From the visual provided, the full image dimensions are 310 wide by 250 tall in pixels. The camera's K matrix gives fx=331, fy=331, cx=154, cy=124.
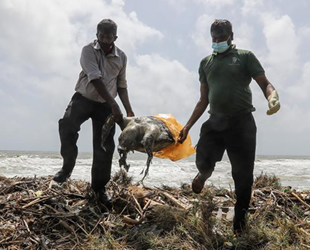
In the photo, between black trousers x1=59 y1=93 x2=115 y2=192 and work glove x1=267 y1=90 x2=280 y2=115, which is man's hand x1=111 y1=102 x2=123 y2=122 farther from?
work glove x1=267 y1=90 x2=280 y2=115

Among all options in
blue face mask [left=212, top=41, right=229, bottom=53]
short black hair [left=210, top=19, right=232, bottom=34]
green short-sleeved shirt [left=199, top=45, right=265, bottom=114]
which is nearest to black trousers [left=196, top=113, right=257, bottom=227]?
green short-sleeved shirt [left=199, top=45, right=265, bottom=114]

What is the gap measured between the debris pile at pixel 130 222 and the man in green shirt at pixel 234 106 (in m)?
0.32

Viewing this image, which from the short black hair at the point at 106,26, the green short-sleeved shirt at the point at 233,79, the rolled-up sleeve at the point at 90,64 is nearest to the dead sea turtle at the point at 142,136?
the rolled-up sleeve at the point at 90,64

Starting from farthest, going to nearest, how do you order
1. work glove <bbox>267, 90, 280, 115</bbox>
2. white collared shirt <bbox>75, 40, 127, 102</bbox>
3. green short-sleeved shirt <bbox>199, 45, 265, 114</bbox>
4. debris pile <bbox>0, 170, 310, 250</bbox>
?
white collared shirt <bbox>75, 40, 127, 102</bbox>
green short-sleeved shirt <bbox>199, 45, 265, 114</bbox>
debris pile <bbox>0, 170, 310, 250</bbox>
work glove <bbox>267, 90, 280, 115</bbox>

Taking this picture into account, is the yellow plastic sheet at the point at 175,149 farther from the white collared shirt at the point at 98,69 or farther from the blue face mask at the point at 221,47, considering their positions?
the blue face mask at the point at 221,47

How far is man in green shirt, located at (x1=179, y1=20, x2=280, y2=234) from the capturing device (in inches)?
127

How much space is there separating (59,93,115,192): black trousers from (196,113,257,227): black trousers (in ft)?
3.68

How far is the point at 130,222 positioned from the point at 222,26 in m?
2.23

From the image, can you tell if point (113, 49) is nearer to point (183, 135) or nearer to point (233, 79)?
point (183, 135)

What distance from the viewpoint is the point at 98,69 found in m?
3.56

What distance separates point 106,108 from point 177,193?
1.80 m

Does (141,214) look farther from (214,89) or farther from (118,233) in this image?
(214,89)

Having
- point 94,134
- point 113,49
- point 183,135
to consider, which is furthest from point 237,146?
point 113,49

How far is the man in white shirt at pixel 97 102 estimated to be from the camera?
352cm
